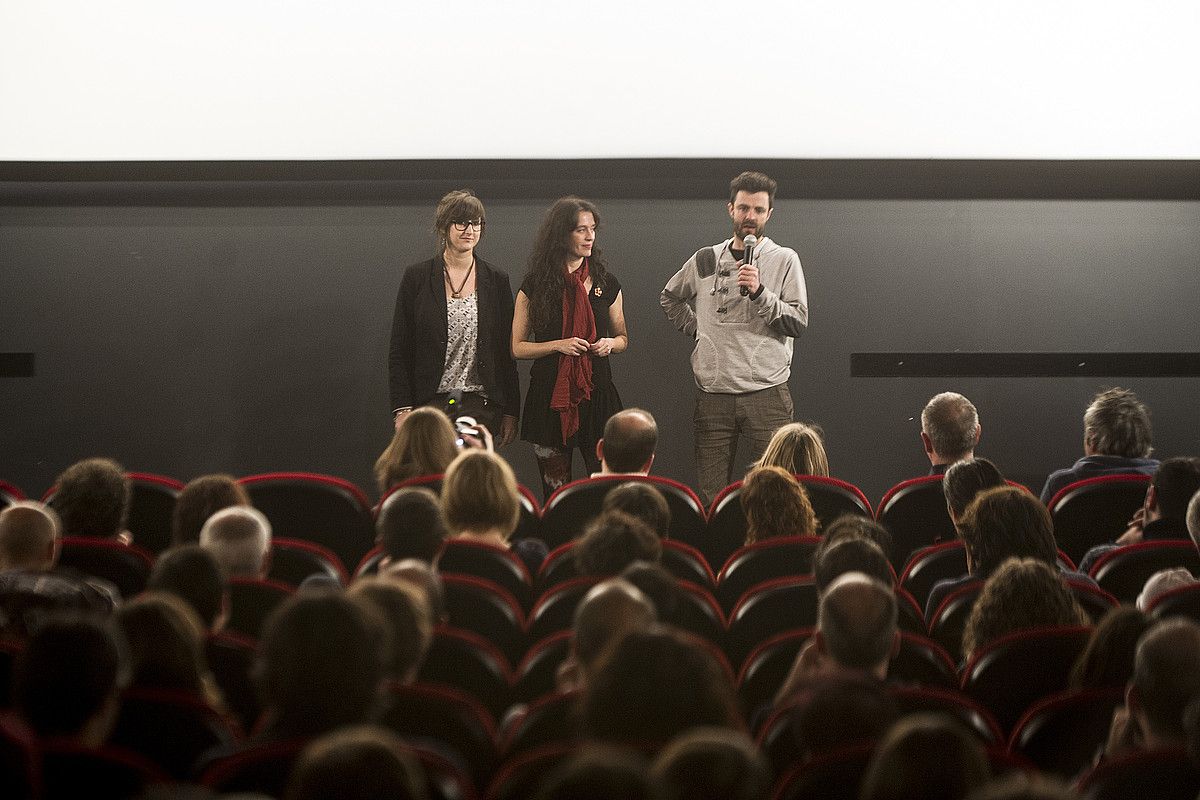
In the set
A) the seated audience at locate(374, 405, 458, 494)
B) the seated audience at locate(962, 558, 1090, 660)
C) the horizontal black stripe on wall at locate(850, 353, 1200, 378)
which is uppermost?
the horizontal black stripe on wall at locate(850, 353, 1200, 378)

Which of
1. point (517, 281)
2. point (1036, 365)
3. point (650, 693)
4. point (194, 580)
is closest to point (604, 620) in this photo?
point (650, 693)

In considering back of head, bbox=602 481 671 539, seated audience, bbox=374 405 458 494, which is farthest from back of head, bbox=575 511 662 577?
seated audience, bbox=374 405 458 494

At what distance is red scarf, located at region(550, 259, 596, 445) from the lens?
5.56m

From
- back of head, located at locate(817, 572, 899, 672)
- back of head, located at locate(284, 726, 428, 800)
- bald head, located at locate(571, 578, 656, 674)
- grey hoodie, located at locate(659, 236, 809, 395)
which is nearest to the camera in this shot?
Result: back of head, located at locate(284, 726, 428, 800)

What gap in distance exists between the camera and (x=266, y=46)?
6094mm

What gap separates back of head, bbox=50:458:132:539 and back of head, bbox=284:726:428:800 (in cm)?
199

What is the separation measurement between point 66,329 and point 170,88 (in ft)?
4.41

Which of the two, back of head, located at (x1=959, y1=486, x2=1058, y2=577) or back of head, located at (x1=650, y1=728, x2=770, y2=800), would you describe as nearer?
back of head, located at (x1=650, y1=728, x2=770, y2=800)

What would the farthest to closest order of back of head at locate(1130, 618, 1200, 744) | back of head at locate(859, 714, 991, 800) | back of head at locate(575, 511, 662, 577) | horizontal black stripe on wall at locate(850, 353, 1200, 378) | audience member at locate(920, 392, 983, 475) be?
horizontal black stripe on wall at locate(850, 353, 1200, 378) < audience member at locate(920, 392, 983, 475) < back of head at locate(575, 511, 662, 577) < back of head at locate(1130, 618, 1200, 744) < back of head at locate(859, 714, 991, 800)

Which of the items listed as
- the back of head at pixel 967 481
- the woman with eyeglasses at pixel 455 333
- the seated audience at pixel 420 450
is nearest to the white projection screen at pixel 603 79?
the woman with eyeglasses at pixel 455 333

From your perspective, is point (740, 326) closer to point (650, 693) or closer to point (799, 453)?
point (799, 453)

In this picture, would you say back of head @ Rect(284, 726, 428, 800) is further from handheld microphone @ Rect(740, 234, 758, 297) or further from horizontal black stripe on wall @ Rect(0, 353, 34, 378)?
horizontal black stripe on wall @ Rect(0, 353, 34, 378)

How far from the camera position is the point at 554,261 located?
559 centimetres

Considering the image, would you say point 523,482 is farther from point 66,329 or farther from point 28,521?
point 28,521
